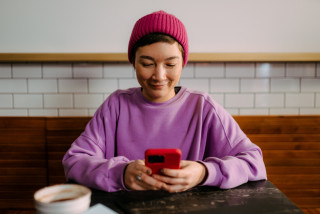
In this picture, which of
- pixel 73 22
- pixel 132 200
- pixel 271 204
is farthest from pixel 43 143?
pixel 271 204

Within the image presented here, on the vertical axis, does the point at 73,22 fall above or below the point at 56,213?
above

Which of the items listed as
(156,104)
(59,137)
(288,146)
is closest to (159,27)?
(156,104)

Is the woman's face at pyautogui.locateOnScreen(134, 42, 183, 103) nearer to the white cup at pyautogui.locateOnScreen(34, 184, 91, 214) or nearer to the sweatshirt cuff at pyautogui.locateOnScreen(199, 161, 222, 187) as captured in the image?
the sweatshirt cuff at pyautogui.locateOnScreen(199, 161, 222, 187)

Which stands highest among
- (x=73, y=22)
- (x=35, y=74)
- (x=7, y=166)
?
(x=73, y=22)

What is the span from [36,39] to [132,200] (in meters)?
1.40

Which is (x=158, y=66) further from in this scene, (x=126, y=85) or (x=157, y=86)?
(x=126, y=85)

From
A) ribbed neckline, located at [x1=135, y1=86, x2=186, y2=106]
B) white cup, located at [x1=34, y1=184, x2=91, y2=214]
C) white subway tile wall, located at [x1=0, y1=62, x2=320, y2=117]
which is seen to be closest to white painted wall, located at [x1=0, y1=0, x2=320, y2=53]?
white subway tile wall, located at [x1=0, y1=62, x2=320, y2=117]

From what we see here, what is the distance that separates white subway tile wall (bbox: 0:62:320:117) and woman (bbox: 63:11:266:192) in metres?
0.52

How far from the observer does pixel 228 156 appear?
0.98 m

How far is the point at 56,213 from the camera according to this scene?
565mm

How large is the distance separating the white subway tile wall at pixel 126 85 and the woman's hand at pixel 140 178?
103 centimetres

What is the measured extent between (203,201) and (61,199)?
376 mm

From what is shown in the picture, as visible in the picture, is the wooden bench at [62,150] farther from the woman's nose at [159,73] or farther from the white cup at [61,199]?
the white cup at [61,199]

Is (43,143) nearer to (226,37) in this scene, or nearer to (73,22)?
(73,22)
